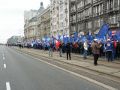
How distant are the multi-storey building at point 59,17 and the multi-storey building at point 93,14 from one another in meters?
4.97

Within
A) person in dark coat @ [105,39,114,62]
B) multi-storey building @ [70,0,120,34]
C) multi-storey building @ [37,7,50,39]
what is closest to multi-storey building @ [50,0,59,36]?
multi-storey building @ [37,7,50,39]

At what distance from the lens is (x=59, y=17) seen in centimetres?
12244

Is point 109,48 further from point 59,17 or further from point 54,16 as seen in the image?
point 54,16

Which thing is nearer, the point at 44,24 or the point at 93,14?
the point at 93,14

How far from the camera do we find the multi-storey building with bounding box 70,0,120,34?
6888cm

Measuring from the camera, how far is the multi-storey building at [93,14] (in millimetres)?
68875

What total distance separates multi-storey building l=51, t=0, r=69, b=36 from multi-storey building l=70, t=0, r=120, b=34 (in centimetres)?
497

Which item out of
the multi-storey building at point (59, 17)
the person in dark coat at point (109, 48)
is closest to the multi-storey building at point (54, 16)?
the multi-storey building at point (59, 17)

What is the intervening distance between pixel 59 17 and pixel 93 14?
1626 inches

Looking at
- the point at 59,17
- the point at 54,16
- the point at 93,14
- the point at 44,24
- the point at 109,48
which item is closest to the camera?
the point at 109,48

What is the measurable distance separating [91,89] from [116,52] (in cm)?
1726

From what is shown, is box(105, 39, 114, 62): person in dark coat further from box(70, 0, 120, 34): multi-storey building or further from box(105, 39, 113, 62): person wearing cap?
box(70, 0, 120, 34): multi-storey building

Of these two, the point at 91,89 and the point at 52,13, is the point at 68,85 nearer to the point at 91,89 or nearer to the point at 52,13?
the point at 91,89

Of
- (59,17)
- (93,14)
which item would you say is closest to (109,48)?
(93,14)
